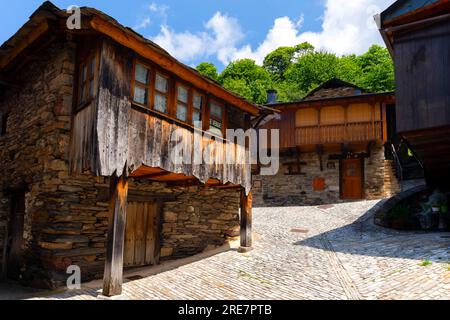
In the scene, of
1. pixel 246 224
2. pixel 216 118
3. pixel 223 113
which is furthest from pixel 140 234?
pixel 223 113

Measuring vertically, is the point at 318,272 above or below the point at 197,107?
below

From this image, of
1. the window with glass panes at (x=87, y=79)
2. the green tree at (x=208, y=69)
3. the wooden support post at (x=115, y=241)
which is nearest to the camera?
the wooden support post at (x=115, y=241)

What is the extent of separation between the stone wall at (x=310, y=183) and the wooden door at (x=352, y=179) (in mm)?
408

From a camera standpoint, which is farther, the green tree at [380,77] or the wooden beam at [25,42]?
the green tree at [380,77]

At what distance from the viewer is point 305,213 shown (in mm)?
16297

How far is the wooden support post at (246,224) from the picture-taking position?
10.2 meters

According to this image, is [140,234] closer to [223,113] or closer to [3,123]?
[223,113]

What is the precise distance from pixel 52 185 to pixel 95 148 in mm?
1687

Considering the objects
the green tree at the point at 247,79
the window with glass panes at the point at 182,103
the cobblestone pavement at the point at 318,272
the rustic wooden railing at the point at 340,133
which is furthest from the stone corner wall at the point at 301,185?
the green tree at the point at 247,79

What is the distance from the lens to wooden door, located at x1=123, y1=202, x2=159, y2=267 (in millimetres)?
9133

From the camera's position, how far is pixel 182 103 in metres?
8.60

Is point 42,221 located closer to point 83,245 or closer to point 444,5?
point 83,245

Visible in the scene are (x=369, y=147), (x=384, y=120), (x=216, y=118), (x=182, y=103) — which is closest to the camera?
(x=182, y=103)

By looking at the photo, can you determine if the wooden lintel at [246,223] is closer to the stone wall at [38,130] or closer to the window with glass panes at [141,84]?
the window with glass panes at [141,84]
